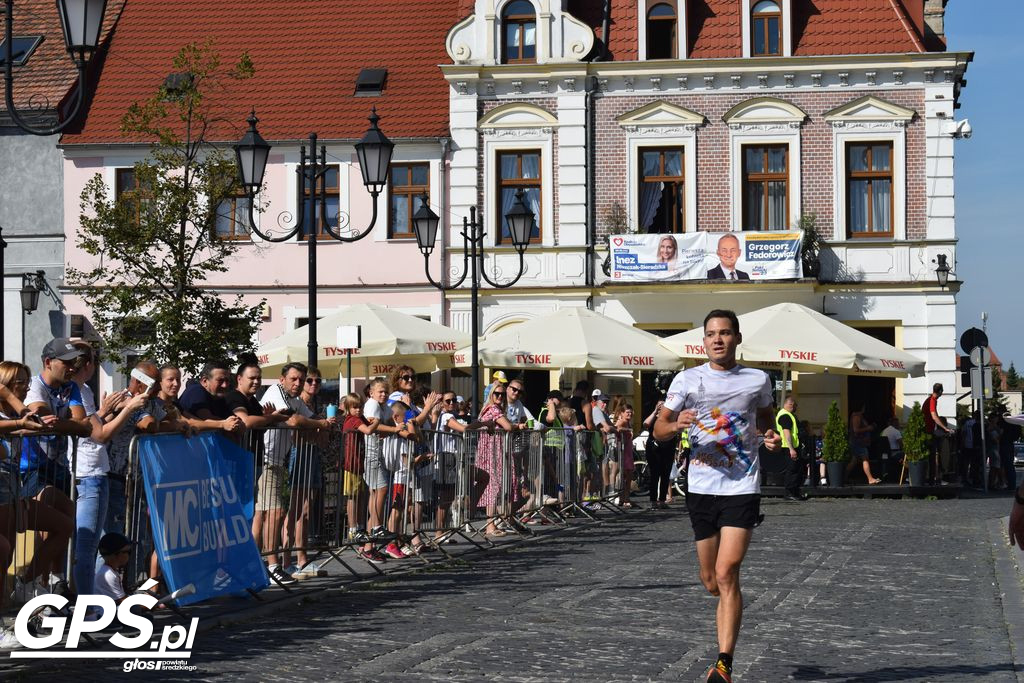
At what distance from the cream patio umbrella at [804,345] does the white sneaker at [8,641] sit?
16849 mm

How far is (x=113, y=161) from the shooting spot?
3584 centimetres

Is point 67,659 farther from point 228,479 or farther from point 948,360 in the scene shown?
point 948,360

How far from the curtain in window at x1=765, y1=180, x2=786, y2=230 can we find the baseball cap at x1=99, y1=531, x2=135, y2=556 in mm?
25738

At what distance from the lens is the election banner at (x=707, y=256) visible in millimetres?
32969

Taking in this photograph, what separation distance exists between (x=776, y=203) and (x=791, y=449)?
10.8 meters

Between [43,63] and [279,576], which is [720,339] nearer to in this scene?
[279,576]

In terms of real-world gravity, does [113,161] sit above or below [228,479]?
above

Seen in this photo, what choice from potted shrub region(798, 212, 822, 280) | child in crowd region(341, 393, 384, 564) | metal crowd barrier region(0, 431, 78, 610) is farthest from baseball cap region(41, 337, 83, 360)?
potted shrub region(798, 212, 822, 280)

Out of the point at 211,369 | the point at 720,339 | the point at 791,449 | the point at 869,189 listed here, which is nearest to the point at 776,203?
the point at 869,189

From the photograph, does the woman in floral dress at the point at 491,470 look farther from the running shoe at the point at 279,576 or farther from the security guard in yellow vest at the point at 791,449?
the security guard in yellow vest at the point at 791,449

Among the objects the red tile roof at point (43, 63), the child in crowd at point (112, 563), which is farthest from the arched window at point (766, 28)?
the child in crowd at point (112, 563)

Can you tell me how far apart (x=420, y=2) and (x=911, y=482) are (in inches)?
700

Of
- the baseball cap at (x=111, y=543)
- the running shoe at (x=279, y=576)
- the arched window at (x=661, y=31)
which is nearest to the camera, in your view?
the baseball cap at (x=111, y=543)

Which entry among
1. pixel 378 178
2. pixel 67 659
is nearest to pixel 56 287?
pixel 378 178
